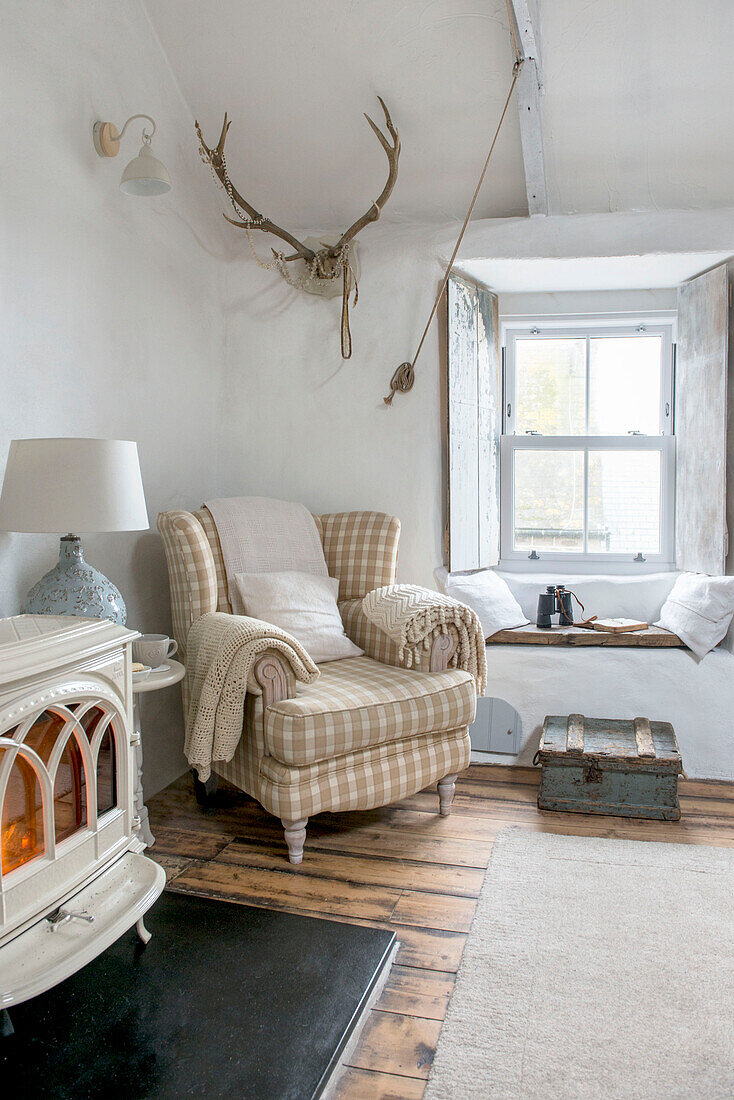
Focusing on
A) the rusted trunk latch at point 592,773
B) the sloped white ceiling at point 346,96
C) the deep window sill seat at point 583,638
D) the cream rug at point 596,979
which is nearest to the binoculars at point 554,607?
the deep window sill seat at point 583,638

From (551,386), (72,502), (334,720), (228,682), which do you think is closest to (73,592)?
(72,502)

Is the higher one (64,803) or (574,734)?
(64,803)

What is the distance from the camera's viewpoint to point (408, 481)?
3385 millimetres

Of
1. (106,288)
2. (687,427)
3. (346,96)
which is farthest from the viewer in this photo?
(687,427)

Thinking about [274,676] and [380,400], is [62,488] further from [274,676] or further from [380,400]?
[380,400]

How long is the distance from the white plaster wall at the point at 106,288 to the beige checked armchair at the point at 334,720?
10.1 inches

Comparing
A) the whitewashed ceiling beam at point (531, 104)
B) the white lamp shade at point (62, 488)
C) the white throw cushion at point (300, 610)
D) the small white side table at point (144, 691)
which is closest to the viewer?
the white lamp shade at point (62, 488)

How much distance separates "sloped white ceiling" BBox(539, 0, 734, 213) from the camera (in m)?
2.57

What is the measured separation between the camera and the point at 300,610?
9.08 feet

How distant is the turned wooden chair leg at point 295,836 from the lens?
2279 millimetres

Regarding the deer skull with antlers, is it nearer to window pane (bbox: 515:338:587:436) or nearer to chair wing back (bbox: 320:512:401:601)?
chair wing back (bbox: 320:512:401:601)

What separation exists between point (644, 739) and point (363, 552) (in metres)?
1.23

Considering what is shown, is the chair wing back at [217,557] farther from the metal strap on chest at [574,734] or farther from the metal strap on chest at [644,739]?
the metal strap on chest at [644,739]

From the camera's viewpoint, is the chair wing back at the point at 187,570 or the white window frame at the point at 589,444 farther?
the white window frame at the point at 589,444
